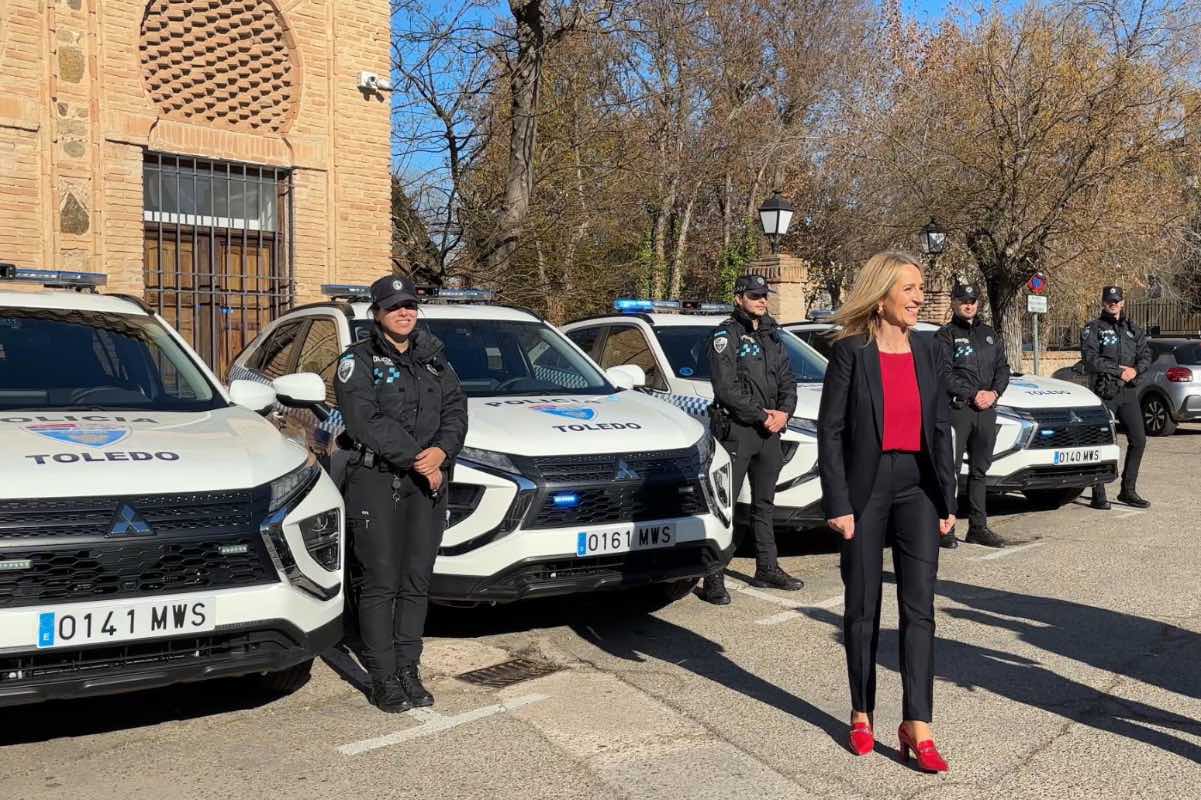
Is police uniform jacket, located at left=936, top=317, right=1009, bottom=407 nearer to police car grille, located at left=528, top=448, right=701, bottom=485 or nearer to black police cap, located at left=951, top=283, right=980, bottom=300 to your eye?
black police cap, located at left=951, top=283, right=980, bottom=300

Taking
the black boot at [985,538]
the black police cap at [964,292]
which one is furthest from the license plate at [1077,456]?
the black police cap at [964,292]

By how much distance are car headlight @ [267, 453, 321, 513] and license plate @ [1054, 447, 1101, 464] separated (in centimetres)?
647

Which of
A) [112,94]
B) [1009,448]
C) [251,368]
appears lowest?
[1009,448]

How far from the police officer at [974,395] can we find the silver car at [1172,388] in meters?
9.57

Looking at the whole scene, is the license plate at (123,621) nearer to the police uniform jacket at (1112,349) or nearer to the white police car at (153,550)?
the white police car at (153,550)

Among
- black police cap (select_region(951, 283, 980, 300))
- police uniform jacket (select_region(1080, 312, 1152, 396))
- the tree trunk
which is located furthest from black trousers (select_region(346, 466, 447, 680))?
the tree trunk

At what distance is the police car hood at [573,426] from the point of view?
17.9 feet

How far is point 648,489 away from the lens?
5.61 metres

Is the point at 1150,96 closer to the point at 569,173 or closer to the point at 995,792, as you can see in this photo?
the point at 569,173

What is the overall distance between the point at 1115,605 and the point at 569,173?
1257 centimetres

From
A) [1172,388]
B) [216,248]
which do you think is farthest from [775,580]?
[1172,388]

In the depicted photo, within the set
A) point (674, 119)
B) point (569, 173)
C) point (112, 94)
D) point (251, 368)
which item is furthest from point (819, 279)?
point (251, 368)

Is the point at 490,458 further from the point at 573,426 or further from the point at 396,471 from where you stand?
the point at 396,471

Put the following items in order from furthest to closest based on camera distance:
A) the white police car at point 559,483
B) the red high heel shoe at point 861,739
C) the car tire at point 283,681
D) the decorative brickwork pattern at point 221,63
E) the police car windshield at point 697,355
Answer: the decorative brickwork pattern at point 221,63
the police car windshield at point 697,355
the white police car at point 559,483
the car tire at point 283,681
the red high heel shoe at point 861,739
